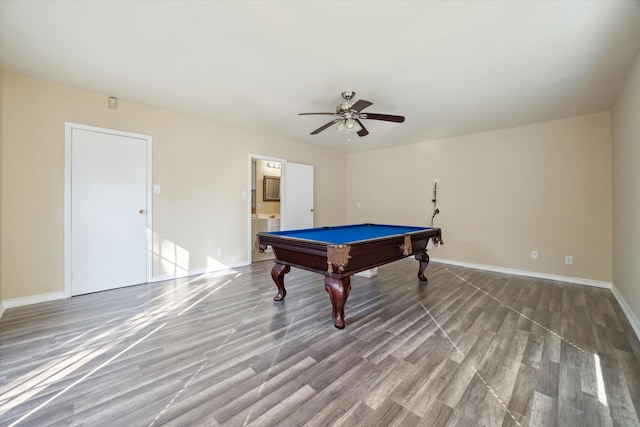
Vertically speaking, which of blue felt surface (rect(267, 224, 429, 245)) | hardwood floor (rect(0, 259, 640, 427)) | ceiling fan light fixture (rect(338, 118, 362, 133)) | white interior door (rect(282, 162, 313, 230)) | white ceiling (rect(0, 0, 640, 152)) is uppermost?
white ceiling (rect(0, 0, 640, 152))

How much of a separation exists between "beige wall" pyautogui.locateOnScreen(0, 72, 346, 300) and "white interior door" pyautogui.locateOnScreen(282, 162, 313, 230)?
0.25 meters

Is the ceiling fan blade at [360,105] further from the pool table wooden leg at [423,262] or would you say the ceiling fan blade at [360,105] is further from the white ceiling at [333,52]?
the pool table wooden leg at [423,262]

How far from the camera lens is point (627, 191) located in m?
2.61

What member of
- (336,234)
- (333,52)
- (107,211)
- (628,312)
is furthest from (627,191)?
(107,211)

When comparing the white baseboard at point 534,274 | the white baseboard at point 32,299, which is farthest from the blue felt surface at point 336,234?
the white baseboard at point 32,299

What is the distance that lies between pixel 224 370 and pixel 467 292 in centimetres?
294

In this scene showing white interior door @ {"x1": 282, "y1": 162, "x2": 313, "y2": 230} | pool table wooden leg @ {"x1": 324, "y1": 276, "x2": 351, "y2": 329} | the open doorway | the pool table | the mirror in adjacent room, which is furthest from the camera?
the mirror in adjacent room

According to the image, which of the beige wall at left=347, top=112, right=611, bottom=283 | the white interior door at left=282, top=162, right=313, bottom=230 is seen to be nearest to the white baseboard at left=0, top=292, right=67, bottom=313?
the white interior door at left=282, top=162, right=313, bottom=230

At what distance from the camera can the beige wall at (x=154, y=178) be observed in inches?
107

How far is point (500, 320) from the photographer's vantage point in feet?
7.95

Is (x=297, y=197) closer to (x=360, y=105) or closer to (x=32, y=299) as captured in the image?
(x=360, y=105)

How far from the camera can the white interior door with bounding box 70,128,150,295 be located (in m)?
3.07

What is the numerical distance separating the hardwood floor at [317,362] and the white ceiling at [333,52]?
2406 millimetres

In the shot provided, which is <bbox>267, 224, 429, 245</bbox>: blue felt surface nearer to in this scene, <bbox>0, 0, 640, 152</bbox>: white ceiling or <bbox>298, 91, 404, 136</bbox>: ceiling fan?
<bbox>298, 91, 404, 136</bbox>: ceiling fan
